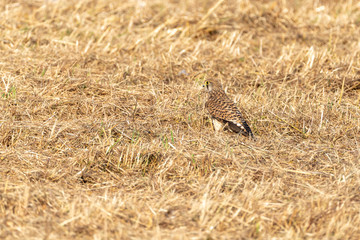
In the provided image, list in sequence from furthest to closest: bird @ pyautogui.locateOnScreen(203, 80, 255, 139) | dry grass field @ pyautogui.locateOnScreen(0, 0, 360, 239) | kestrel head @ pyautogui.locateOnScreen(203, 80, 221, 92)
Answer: kestrel head @ pyautogui.locateOnScreen(203, 80, 221, 92) → bird @ pyautogui.locateOnScreen(203, 80, 255, 139) → dry grass field @ pyautogui.locateOnScreen(0, 0, 360, 239)

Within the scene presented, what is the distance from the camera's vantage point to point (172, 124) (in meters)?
5.39

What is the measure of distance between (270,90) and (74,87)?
Answer: 2.37 meters

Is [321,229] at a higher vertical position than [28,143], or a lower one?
higher

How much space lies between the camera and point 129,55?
23.8ft

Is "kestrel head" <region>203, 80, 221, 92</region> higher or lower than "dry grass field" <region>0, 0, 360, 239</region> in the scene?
higher

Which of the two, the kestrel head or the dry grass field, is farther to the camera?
Result: the kestrel head

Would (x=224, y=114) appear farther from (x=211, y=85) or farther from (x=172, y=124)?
(x=211, y=85)

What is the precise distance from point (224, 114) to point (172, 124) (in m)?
0.59

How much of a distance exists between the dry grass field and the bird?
4.9 inches

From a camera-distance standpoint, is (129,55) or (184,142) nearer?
(184,142)

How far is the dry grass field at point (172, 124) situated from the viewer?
140 inches

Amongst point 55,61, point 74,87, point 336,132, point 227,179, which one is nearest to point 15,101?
point 74,87

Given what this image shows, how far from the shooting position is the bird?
502 cm

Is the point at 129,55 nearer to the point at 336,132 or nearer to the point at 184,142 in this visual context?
the point at 184,142
